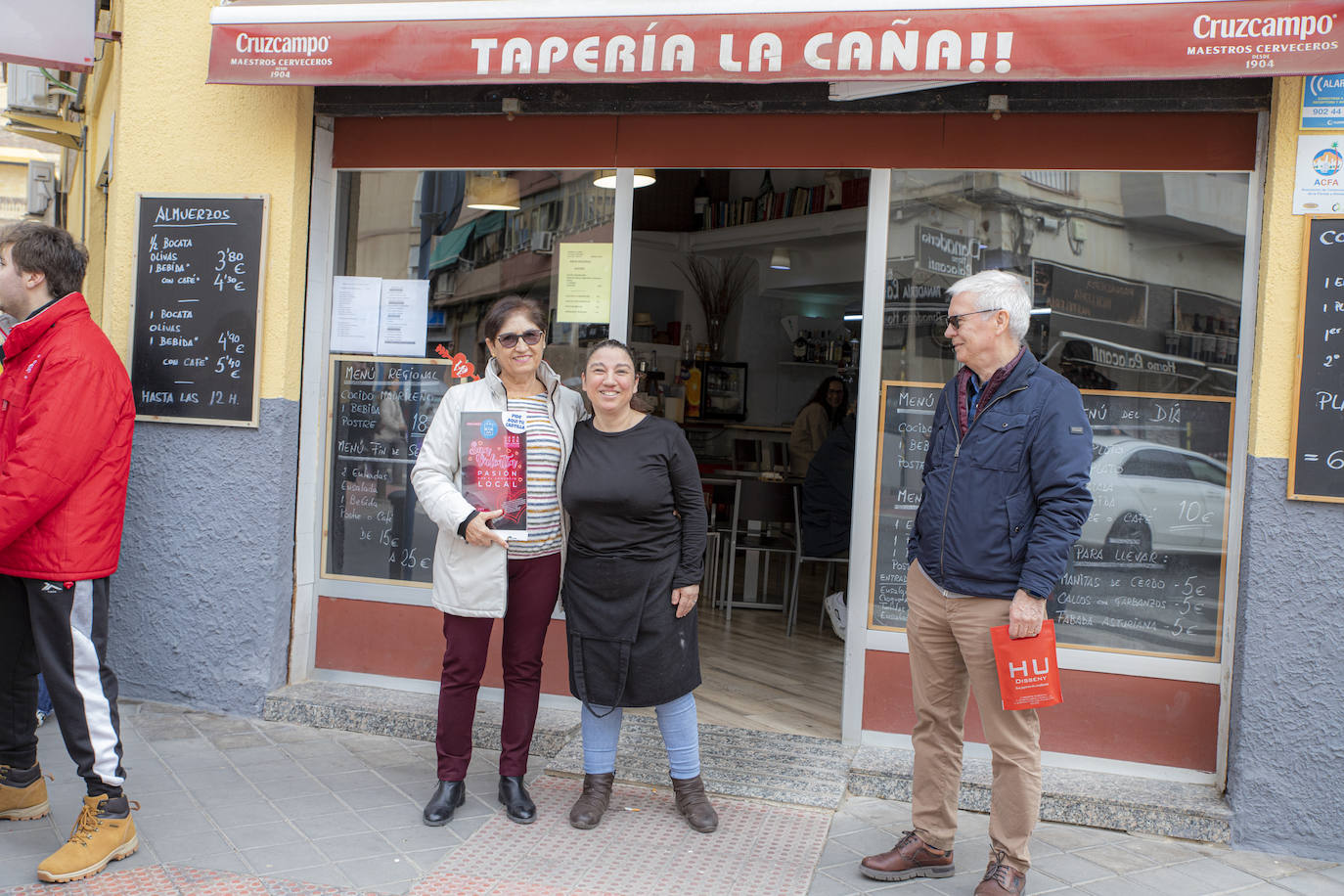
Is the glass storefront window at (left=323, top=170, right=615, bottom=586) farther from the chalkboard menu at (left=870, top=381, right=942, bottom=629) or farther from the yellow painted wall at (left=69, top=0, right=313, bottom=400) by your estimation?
the chalkboard menu at (left=870, top=381, right=942, bottom=629)

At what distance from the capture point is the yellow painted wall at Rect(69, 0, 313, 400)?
4.77 meters

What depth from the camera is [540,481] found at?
3.78 meters

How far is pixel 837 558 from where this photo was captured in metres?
6.47

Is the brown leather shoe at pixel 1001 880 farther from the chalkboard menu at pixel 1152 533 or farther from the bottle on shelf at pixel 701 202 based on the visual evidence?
the bottle on shelf at pixel 701 202

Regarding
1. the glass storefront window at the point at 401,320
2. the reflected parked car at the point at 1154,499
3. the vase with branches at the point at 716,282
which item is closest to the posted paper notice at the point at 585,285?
the glass storefront window at the point at 401,320

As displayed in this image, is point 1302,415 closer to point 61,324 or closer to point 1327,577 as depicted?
point 1327,577

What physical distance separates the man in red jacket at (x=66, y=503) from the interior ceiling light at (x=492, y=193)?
1862 millimetres

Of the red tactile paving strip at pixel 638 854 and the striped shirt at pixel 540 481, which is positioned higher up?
the striped shirt at pixel 540 481

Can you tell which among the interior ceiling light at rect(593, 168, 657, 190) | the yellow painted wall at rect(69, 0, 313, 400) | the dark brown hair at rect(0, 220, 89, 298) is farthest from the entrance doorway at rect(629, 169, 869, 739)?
the dark brown hair at rect(0, 220, 89, 298)

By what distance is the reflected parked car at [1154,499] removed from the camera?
4125 millimetres

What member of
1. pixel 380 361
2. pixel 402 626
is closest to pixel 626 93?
pixel 380 361

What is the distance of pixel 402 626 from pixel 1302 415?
376 cm

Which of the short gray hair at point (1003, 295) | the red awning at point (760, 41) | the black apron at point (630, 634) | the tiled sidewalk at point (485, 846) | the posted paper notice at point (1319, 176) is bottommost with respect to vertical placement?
the tiled sidewalk at point (485, 846)

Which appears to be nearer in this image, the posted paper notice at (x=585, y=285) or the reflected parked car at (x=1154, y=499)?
the reflected parked car at (x=1154, y=499)
